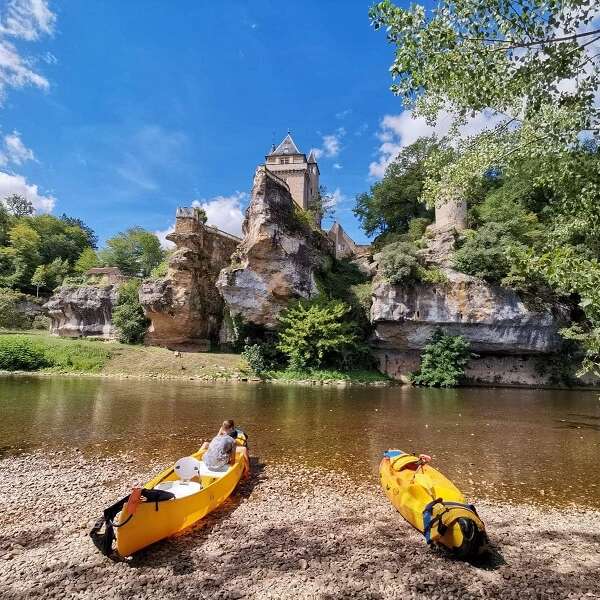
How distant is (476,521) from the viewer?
15.6ft

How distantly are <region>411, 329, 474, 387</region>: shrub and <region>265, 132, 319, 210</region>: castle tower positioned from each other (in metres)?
29.9

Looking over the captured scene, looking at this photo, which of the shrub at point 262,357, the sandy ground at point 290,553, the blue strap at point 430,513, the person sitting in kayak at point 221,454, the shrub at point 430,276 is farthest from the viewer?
the shrub at point 262,357

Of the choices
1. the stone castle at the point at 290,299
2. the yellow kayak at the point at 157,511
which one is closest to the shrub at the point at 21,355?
the stone castle at the point at 290,299

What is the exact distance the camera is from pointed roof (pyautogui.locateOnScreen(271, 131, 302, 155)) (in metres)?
54.4

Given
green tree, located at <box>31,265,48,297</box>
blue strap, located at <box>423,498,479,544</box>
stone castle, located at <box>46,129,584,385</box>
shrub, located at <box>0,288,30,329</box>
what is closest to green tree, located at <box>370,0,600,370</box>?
blue strap, located at <box>423,498,479,544</box>

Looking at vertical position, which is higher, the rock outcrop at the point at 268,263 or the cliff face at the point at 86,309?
the rock outcrop at the point at 268,263

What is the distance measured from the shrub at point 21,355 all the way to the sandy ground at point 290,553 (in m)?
23.5

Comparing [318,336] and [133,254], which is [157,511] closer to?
[318,336]

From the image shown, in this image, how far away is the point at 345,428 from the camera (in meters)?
12.2

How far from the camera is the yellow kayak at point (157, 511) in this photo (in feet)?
15.0

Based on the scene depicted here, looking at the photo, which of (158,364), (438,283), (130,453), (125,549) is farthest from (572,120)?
(158,364)

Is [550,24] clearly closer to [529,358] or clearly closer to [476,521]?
[476,521]

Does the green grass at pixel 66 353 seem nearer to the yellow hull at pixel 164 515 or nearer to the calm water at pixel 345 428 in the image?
the calm water at pixel 345 428

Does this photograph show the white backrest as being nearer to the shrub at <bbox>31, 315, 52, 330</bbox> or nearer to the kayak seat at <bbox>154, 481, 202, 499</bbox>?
the kayak seat at <bbox>154, 481, 202, 499</bbox>
